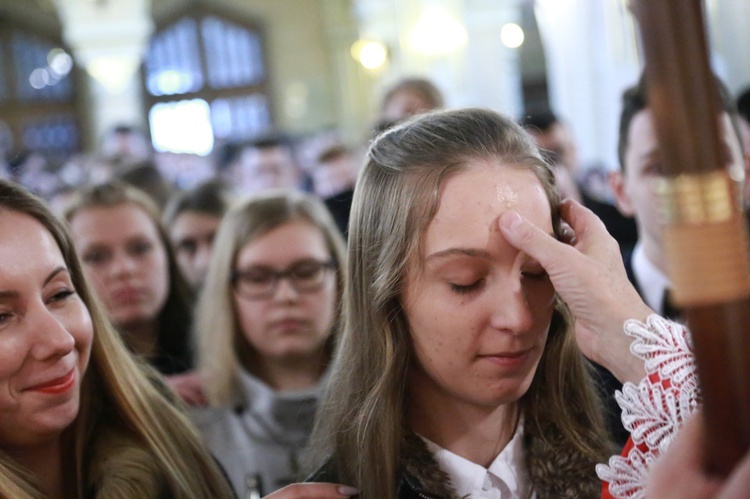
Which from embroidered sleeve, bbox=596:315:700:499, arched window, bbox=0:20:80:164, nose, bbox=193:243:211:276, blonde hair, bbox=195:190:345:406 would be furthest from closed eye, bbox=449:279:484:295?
arched window, bbox=0:20:80:164

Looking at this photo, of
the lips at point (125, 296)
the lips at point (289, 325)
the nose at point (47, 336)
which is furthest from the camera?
the lips at point (125, 296)

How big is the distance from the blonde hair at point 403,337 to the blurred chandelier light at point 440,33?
9.74 m

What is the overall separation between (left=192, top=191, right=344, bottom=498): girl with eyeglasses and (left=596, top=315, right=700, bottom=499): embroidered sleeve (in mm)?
1381

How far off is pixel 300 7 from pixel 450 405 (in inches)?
778

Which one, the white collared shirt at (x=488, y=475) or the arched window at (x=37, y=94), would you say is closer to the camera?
the white collared shirt at (x=488, y=475)

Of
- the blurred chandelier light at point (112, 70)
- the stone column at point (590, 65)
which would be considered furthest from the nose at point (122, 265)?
the blurred chandelier light at point (112, 70)

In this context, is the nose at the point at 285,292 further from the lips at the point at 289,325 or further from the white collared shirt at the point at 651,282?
the white collared shirt at the point at 651,282

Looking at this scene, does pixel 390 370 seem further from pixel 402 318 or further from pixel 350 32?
pixel 350 32

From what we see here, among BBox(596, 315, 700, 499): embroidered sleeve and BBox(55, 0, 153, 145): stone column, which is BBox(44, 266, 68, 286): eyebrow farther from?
BBox(55, 0, 153, 145): stone column

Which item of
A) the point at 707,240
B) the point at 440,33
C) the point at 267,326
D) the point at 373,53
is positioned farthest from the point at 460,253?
the point at 373,53

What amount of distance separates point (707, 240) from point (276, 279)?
2.23 m

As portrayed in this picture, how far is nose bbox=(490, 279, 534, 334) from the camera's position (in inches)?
60.1

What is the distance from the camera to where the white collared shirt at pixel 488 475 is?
1677 mm

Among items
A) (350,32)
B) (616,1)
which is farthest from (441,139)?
(350,32)
